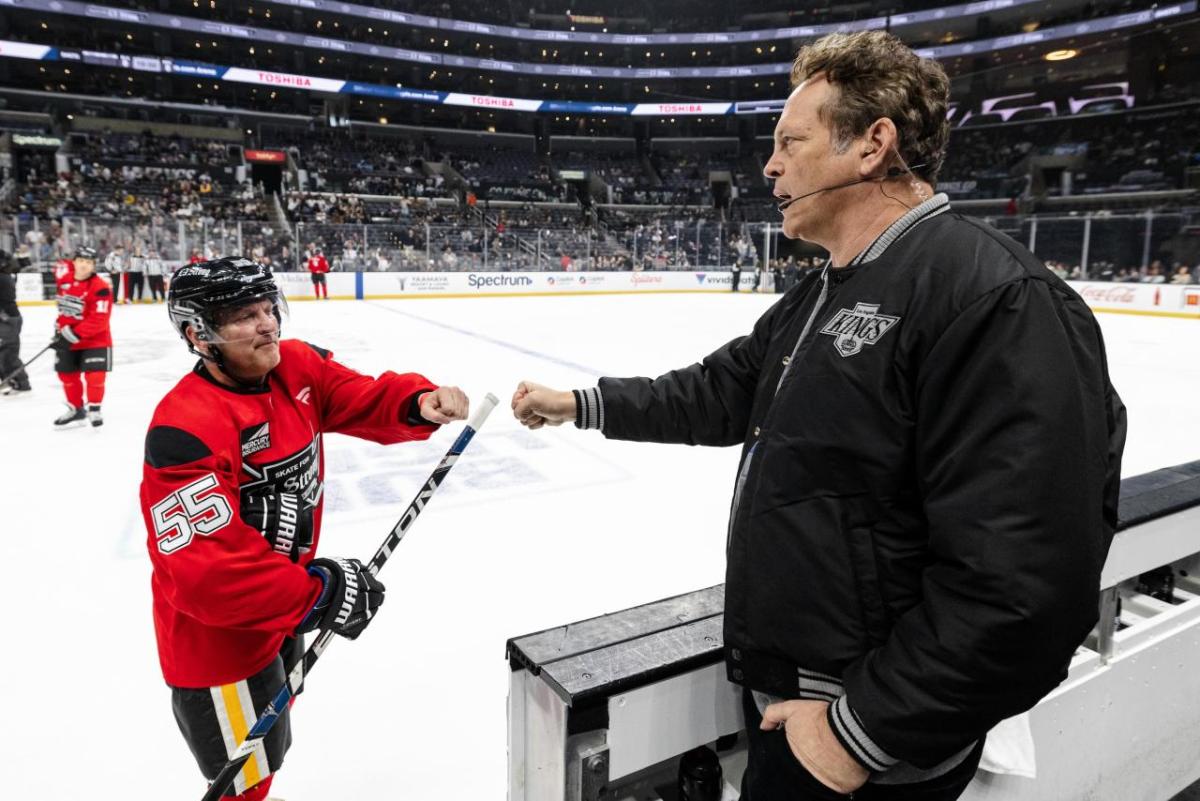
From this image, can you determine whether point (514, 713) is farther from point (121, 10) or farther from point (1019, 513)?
point (121, 10)

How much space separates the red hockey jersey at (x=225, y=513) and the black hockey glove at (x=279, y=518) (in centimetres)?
2

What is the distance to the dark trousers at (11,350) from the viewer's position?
20.9 feet

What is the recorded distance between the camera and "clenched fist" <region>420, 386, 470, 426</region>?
5.92ft

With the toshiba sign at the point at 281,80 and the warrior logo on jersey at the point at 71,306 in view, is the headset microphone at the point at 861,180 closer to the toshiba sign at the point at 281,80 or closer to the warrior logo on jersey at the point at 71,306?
the warrior logo on jersey at the point at 71,306

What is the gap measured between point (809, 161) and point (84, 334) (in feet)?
19.1

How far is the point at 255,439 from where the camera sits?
1.48 meters

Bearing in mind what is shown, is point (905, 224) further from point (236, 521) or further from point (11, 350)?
point (11, 350)

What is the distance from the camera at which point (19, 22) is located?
2786 centimetres

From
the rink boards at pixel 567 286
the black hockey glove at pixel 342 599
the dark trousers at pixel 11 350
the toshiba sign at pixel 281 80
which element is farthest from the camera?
the toshiba sign at pixel 281 80

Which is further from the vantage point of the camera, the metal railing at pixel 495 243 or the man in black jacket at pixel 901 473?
the metal railing at pixel 495 243

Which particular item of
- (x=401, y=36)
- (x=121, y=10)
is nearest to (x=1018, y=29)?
(x=401, y=36)

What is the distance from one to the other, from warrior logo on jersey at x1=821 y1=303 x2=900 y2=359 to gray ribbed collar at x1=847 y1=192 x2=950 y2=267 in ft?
0.30

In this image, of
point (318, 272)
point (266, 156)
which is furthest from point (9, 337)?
point (266, 156)

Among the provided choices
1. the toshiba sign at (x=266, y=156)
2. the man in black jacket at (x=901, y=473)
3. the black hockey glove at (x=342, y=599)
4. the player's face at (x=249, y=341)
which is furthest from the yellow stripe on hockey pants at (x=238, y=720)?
the toshiba sign at (x=266, y=156)
